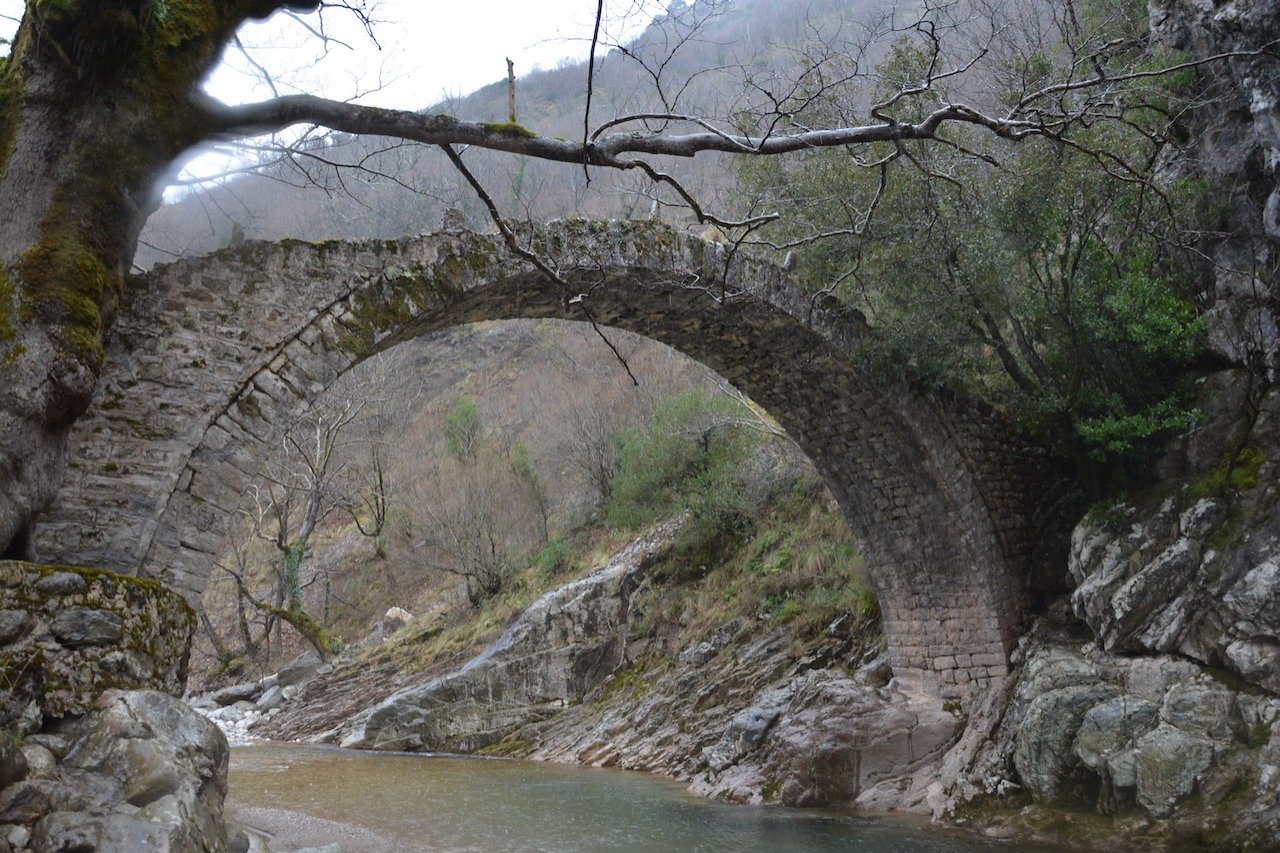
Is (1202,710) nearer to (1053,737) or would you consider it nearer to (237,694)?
(1053,737)

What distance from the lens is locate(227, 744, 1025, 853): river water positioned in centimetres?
666

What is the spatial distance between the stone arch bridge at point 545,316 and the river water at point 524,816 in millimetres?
2547

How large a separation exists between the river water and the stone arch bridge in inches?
100

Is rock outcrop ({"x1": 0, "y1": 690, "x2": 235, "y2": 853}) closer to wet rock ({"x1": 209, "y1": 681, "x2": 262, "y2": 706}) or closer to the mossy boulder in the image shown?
the mossy boulder

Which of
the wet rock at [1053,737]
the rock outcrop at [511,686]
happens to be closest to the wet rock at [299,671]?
the rock outcrop at [511,686]

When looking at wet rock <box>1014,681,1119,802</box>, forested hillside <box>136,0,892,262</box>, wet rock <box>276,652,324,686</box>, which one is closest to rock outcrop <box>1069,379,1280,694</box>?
wet rock <box>1014,681,1119,802</box>

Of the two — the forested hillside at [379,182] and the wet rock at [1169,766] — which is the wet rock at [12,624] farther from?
the wet rock at [1169,766]

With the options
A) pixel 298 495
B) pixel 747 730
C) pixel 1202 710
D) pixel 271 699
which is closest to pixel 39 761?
Answer: pixel 747 730

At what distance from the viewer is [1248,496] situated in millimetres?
6762

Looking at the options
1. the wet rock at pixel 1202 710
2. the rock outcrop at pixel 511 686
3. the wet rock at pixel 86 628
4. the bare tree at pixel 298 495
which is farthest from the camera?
the bare tree at pixel 298 495

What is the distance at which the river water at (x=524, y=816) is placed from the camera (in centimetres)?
666

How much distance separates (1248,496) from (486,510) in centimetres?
1306

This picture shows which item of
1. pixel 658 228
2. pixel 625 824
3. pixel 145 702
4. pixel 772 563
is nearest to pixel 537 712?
pixel 772 563

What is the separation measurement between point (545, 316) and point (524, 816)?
4.26 metres
